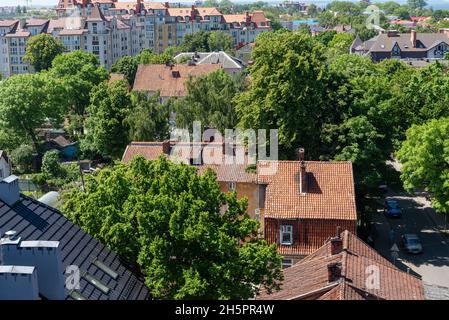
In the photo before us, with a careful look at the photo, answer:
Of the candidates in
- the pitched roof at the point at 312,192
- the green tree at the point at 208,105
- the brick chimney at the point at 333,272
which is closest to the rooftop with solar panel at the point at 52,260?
the brick chimney at the point at 333,272

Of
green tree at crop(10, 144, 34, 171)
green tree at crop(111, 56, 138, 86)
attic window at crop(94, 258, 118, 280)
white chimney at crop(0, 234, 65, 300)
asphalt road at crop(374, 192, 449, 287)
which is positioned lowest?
green tree at crop(10, 144, 34, 171)

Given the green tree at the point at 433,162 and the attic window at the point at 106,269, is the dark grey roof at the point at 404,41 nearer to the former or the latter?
the green tree at the point at 433,162

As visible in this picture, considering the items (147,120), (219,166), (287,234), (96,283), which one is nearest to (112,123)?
(147,120)

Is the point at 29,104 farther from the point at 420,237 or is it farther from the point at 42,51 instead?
the point at 42,51

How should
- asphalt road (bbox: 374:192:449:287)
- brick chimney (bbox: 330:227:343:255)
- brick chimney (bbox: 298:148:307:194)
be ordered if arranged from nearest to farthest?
1. brick chimney (bbox: 330:227:343:255)
2. brick chimney (bbox: 298:148:307:194)
3. asphalt road (bbox: 374:192:449:287)

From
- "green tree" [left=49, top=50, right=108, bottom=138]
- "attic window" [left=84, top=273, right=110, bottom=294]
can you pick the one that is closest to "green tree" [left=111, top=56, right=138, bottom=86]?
"green tree" [left=49, top=50, right=108, bottom=138]

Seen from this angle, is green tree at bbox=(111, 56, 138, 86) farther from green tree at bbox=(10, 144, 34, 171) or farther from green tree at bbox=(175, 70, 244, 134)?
green tree at bbox=(175, 70, 244, 134)

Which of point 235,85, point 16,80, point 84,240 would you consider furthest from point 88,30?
point 84,240
